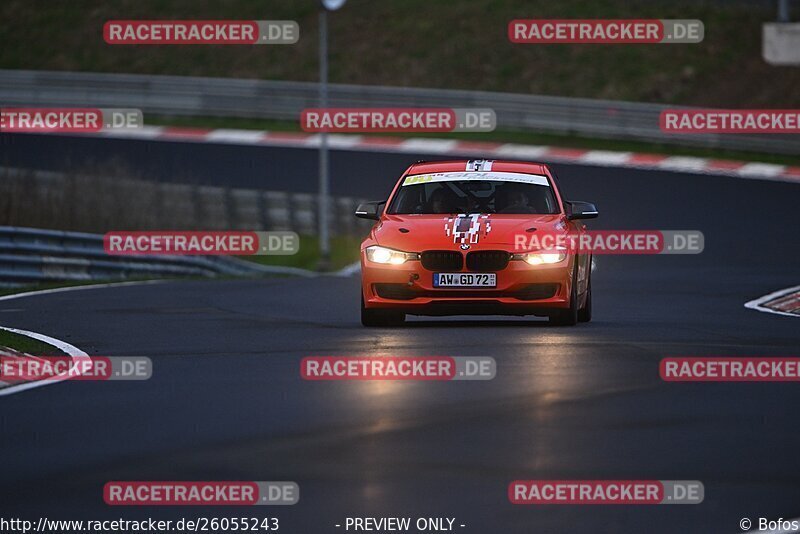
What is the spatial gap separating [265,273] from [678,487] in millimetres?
22104

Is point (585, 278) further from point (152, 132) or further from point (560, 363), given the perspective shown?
point (152, 132)

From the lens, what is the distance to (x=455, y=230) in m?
15.6

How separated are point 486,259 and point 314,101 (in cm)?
3116

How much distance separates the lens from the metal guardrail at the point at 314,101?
42.4m

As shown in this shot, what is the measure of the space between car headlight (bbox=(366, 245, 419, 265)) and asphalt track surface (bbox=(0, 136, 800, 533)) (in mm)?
592

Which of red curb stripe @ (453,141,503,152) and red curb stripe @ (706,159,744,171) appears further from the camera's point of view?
red curb stripe @ (453,141,503,152)

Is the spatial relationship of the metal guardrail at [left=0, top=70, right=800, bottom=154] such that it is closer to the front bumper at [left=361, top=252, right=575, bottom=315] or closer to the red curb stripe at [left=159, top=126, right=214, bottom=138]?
the red curb stripe at [left=159, top=126, right=214, bottom=138]

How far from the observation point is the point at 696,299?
20719mm

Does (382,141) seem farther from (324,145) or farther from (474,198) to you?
(474,198)

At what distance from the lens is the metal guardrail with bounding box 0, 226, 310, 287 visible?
24484 mm

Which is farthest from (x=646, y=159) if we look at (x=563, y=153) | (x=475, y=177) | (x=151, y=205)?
(x=475, y=177)

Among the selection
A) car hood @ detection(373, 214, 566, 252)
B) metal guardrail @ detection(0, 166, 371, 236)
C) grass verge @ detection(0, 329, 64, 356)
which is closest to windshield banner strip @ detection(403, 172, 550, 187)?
car hood @ detection(373, 214, 566, 252)

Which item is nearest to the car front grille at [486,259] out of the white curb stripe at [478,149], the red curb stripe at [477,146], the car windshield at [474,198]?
the car windshield at [474,198]

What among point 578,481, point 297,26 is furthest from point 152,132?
point 578,481
